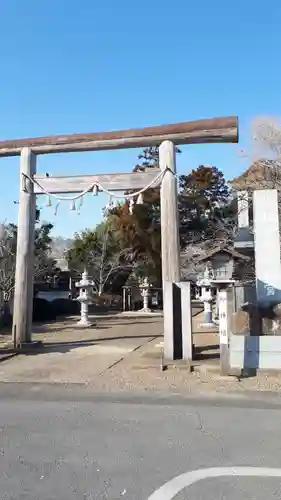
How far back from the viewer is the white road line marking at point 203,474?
358 cm

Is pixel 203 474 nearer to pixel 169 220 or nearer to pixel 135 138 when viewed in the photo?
pixel 169 220

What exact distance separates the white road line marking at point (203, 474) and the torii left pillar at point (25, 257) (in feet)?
27.2

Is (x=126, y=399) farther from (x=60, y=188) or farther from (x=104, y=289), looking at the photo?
(x=104, y=289)

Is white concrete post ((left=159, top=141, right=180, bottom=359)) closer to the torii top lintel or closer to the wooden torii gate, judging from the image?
the wooden torii gate

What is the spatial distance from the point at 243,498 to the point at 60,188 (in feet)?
31.0

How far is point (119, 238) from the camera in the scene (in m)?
31.3

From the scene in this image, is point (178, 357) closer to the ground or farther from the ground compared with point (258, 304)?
closer to the ground

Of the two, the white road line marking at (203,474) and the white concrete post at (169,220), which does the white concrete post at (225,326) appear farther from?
the white road line marking at (203,474)

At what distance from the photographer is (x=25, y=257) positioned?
11711 mm

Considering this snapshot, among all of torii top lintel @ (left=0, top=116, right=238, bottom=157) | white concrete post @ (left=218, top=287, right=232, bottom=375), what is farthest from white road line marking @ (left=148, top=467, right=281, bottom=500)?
torii top lintel @ (left=0, top=116, right=238, bottom=157)

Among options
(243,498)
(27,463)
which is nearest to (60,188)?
(27,463)

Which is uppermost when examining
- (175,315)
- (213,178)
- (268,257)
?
(213,178)

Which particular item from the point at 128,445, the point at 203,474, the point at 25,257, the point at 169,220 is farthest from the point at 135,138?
the point at 203,474

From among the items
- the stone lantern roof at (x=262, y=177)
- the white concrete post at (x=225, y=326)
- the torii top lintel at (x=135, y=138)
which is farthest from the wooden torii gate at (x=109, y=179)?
the stone lantern roof at (x=262, y=177)
